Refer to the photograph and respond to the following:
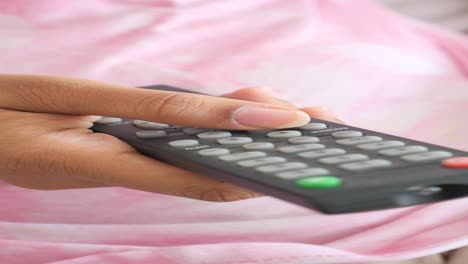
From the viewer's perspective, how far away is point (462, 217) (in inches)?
21.2

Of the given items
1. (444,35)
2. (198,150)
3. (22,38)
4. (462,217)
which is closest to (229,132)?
(198,150)

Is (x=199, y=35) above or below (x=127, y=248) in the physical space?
above

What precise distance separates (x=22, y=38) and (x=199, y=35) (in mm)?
158

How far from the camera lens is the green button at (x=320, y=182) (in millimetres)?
393

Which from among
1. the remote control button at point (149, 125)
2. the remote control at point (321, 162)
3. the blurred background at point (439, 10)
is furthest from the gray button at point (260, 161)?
the blurred background at point (439, 10)

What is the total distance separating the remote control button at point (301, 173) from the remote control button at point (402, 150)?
46 mm

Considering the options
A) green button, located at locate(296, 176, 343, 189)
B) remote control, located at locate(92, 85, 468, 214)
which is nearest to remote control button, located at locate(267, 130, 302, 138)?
remote control, located at locate(92, 85, 468, 214)

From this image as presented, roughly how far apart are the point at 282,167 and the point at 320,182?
36 millimetres

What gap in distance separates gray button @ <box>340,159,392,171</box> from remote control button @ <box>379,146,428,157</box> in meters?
0.02

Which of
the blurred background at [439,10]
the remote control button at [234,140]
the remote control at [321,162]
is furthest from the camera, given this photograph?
the blurred background at [439,10]

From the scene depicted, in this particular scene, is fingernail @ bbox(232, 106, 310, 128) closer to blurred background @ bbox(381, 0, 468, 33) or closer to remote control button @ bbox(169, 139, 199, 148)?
remote control button @ bbox(169, 139, 199, 148)

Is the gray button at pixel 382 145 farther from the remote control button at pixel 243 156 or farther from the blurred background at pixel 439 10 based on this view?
the blurred background at pixel 439 10

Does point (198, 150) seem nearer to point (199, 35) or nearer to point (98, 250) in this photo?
A: point (98, 250)

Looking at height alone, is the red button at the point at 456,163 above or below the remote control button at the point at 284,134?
below
